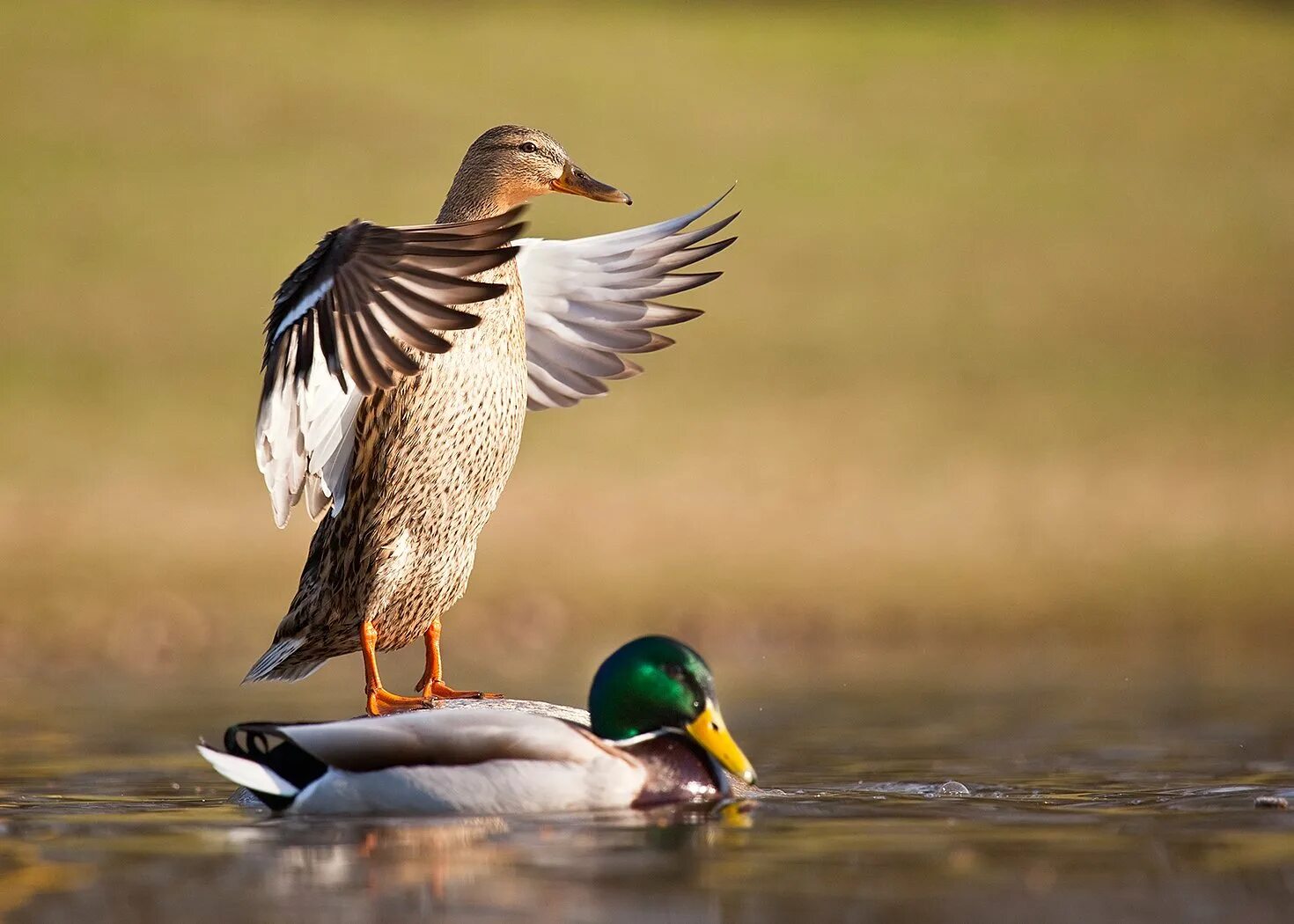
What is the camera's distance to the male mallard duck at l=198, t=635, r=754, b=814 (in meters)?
6.50

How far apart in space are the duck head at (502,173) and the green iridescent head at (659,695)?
2.08 meters

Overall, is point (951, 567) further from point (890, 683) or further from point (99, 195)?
point (99, 195)

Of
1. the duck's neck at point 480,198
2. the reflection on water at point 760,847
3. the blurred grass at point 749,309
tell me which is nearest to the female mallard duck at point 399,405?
the duck's neck at point 480,198

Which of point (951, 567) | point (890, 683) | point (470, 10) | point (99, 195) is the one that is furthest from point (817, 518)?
point (470, 10)

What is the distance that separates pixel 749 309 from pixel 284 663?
1838 centimetres

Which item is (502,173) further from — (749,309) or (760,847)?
(749,309)

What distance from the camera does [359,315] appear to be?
699cm

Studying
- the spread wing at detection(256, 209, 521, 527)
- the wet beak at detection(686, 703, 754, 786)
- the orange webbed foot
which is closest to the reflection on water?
the wet beak at detection(686, 703, 754, 786)

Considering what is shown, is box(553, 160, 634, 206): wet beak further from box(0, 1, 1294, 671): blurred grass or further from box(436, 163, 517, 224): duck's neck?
box(0, 1, 1294, 671): blurred grass

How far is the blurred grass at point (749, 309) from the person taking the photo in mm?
17016

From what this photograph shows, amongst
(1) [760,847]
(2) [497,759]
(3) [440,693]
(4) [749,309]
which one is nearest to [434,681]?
(3) [440,693]

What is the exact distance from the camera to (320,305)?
7.04 m

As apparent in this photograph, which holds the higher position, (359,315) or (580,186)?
(580,186)

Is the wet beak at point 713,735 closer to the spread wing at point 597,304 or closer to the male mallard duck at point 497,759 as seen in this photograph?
the male mallard duck at point 497,759
